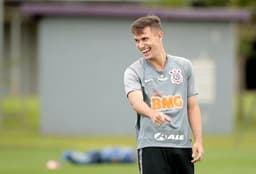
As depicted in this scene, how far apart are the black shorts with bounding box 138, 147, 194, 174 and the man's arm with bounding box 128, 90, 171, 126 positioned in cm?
39

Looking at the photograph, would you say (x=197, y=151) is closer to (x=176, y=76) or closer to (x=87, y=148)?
(x=176, y=76)

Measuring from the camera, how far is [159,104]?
8.36 metres

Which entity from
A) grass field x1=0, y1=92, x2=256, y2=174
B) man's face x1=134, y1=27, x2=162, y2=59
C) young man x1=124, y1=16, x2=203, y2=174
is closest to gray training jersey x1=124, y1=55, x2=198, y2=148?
young man x1=124, y1=16, x2=203, y2=174

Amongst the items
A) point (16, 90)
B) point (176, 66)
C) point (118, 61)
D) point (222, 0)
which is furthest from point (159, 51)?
point (16, 90)

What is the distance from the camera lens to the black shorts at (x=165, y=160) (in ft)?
27.6

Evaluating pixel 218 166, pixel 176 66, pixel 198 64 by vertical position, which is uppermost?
pixel 198 64

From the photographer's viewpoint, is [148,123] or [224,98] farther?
[224,98]

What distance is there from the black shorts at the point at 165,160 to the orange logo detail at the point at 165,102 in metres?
0.37

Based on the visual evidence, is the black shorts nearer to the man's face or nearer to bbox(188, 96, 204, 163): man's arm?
bbox(188, 96, 204, 163): man's arm

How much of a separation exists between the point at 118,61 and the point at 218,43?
10.5 feet

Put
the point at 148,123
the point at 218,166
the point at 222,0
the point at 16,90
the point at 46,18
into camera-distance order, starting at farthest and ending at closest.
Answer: the point at 16,90
the point at 222,0
the point at 46,18
the point at 218,166
the point at 148,123

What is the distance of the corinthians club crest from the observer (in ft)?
27.7

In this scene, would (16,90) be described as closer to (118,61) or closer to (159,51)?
(118,61)

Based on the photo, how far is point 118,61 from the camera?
28641 millimetres
